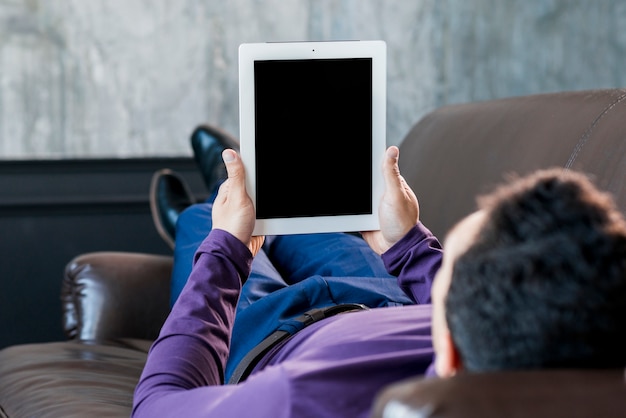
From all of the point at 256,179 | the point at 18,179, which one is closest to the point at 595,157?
the point at 256,179

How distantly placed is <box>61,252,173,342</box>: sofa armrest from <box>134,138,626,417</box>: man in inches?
33.1

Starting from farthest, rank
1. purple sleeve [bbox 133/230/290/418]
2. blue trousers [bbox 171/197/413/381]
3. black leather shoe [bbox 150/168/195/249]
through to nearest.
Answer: black leather shoe [bbox 150/168/195/249], blue trousers [bbox 171/197/413/381], purple sleeve [bbox 133/230/290/418]

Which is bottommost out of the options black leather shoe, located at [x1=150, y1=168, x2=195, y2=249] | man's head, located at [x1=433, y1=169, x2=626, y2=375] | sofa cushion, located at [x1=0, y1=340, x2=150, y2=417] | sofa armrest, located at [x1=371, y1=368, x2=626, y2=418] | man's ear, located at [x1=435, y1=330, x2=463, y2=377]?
sofa cushion, located at [x1=0, y1=340, x2=150, y2=417]

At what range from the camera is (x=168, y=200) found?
282 centimetres

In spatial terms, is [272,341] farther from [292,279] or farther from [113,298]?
[113,298]

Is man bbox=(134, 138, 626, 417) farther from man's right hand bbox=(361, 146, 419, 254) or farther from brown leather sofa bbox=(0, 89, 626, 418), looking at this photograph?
brown leather sofa bbox=(0, 89, 626, 418)

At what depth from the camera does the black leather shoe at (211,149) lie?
2.60 meters

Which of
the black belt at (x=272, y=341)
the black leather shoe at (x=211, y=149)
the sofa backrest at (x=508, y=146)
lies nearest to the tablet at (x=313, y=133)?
the black belt at (x=272, y=341)

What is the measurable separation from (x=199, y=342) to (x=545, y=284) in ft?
1.85

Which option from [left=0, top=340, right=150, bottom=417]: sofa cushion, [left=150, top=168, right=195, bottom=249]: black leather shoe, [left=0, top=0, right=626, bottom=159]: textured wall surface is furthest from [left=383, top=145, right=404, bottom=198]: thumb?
[left=0, top=0, right=626, bottom=159]: textured wall surface

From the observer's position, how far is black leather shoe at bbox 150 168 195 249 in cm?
280

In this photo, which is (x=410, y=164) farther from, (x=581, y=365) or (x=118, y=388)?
(x=581, y=365)

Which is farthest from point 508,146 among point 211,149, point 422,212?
point 211,149

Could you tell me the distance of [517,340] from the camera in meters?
0.64
